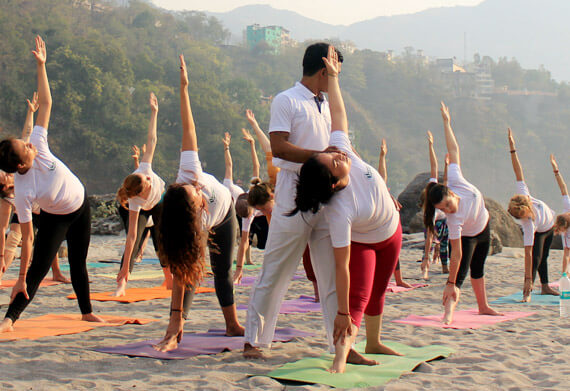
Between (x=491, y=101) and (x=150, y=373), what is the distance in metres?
127

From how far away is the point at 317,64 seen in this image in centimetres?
376

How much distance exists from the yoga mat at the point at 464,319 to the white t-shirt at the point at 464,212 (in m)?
0.77

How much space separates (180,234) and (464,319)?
10.2 ft

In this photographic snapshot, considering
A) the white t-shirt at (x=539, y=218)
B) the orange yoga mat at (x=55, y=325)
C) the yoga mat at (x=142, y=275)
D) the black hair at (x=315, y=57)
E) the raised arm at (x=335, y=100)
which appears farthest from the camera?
the yoga mat at (x=142, y=275)

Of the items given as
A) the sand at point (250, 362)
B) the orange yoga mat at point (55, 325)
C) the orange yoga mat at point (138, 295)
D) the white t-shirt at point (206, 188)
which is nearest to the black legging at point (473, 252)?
the sand at point (250, 362)

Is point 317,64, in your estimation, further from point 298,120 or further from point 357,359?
point 357,359

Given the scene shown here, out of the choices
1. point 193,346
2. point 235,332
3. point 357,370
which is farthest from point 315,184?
point 235,332

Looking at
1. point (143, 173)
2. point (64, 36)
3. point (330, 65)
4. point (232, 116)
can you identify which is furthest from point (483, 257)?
point (64, 36)

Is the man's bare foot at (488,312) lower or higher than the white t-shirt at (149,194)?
lower

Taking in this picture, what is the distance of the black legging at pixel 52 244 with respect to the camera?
448 centimetres

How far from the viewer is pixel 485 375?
3439 millimetres

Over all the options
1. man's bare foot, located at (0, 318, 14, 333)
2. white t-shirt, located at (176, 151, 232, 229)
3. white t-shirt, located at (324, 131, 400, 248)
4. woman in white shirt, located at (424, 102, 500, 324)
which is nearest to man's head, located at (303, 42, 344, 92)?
white t-shirt, located at (324, 131, 400, 248)

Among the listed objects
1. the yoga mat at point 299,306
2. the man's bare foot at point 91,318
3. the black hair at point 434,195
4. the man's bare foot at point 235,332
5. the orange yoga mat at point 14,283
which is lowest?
the orange yoga mat at point 14,283

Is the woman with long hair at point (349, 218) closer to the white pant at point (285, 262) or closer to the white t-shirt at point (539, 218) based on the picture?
the white pant at point (285, 262)
